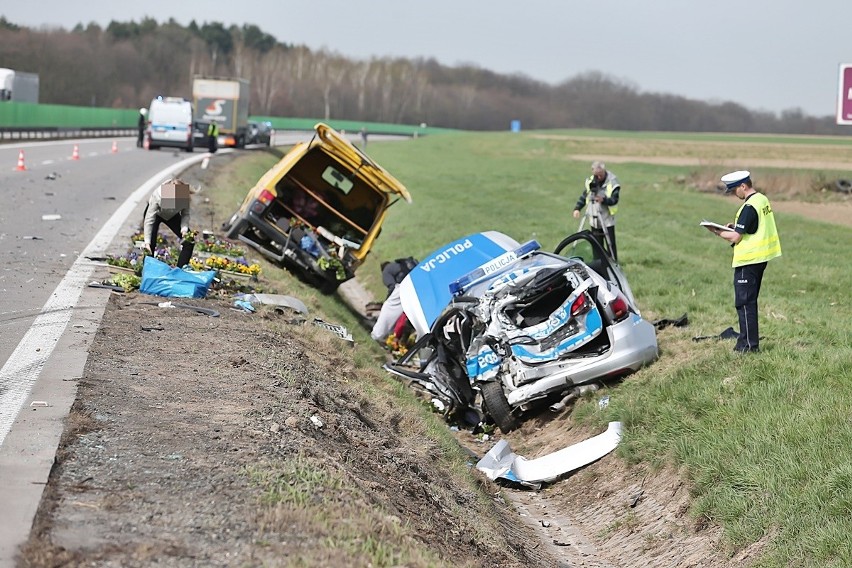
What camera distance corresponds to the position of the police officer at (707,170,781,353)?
10125mm

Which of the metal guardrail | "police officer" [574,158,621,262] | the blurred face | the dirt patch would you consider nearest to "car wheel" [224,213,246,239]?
the blurred face

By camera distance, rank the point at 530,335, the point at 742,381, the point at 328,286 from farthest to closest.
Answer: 1. the point at 328,286
2. the point at 530,335
3. the point at 742,381

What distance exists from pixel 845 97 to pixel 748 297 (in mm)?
8013

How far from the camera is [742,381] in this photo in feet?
31.6

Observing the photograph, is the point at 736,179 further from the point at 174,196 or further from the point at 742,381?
the point at 174,196

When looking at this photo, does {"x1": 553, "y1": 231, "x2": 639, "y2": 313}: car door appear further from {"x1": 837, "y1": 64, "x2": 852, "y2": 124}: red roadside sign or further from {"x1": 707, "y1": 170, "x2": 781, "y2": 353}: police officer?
{"x1": 837, "y1": 64, "x2": 852, "y2": 124}: red roadside sign

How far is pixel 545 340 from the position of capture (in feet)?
34.5

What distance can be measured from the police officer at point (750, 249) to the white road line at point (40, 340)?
5.66m

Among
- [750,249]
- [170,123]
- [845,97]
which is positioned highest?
[170,123]

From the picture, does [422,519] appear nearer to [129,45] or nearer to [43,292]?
[43,292]

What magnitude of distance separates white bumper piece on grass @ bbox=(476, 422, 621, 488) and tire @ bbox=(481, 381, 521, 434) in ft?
2.64

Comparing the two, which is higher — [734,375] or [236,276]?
[236,276]

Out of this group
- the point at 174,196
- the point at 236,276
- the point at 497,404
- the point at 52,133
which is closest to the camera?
the point at 497,404

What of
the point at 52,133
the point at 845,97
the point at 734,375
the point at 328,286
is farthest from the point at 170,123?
the point at 734,375
